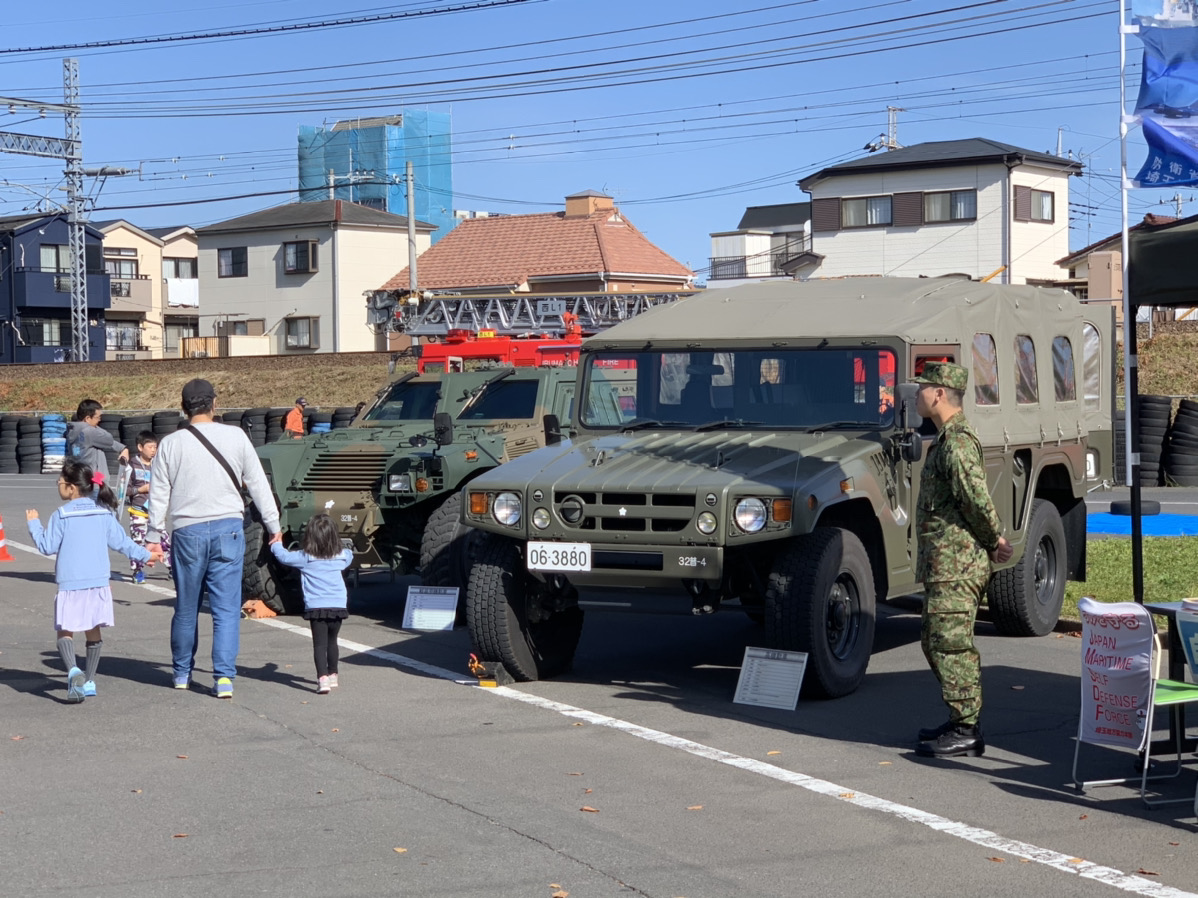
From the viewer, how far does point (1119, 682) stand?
21.7ft

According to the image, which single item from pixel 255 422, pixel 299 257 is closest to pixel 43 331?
pixel 299 257

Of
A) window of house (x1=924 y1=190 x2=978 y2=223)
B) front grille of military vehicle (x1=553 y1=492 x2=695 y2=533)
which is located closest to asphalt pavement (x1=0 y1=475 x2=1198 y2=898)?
front grille of military vehicle (x1=553 y1=492 x2=695 y2=533)

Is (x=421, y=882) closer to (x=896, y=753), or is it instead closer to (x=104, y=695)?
(x=896, y=753)

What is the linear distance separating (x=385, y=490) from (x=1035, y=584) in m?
4.94

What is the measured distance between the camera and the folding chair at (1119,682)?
6512mm

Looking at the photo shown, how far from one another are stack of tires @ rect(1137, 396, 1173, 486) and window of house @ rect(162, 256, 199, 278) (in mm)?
59172

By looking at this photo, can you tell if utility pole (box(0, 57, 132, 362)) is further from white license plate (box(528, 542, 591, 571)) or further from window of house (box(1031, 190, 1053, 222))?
white license plate (box(528, 542, 591, 571))

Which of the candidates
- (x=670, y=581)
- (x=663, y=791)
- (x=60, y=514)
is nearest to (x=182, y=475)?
(x=60, y=514)

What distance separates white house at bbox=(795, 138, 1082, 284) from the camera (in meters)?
46.4

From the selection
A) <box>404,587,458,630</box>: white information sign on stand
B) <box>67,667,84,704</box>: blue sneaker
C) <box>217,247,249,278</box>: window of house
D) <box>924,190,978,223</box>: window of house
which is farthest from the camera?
<box>217,247,249,278</box>: window of house

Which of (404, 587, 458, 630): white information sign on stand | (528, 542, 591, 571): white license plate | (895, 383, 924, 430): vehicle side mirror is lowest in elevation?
(404, 587, 458, 630): white information sign on stand

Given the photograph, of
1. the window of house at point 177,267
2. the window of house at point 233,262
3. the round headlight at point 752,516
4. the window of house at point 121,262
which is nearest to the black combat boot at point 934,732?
the round headlight at point 752,516

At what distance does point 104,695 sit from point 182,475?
4.63 ft

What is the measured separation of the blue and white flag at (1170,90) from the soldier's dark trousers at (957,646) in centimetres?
342
